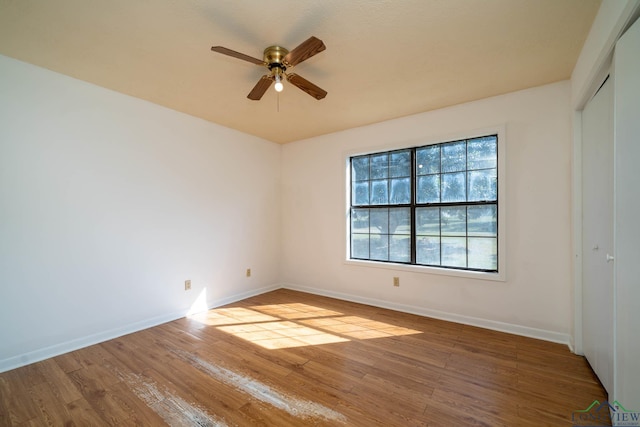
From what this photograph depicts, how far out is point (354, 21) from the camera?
1.81 metres

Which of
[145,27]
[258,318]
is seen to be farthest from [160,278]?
[145,27]

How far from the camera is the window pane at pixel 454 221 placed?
125 inches

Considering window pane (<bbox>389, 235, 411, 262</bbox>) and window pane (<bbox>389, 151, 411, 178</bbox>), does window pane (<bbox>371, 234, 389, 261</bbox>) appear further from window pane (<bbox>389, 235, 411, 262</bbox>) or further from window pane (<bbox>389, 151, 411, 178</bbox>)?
window pane (<bbox>389, 151, 411, 178</bbox>)

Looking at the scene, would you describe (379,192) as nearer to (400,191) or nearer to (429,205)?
(400,191)

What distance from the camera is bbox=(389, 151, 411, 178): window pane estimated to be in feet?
11.8

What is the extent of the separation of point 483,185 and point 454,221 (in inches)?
20.3

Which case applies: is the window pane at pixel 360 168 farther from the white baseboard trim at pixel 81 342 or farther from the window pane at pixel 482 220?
the white baseboard trim at pixel 81 342

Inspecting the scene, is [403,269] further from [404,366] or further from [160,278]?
[160,278]

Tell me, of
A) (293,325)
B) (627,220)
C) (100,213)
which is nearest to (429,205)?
(627,220)

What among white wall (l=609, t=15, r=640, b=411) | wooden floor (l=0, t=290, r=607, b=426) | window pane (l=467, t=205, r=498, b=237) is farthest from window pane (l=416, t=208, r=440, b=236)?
white wall (l=609, t=15, r=640, b=411)

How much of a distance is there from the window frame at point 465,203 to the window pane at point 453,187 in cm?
14

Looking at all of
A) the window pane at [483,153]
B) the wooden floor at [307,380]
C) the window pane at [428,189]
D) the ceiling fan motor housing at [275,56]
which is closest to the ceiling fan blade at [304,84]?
the ceiling fan motor housing at [275,56]

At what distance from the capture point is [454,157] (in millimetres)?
3250

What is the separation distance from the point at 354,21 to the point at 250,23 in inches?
27.8
